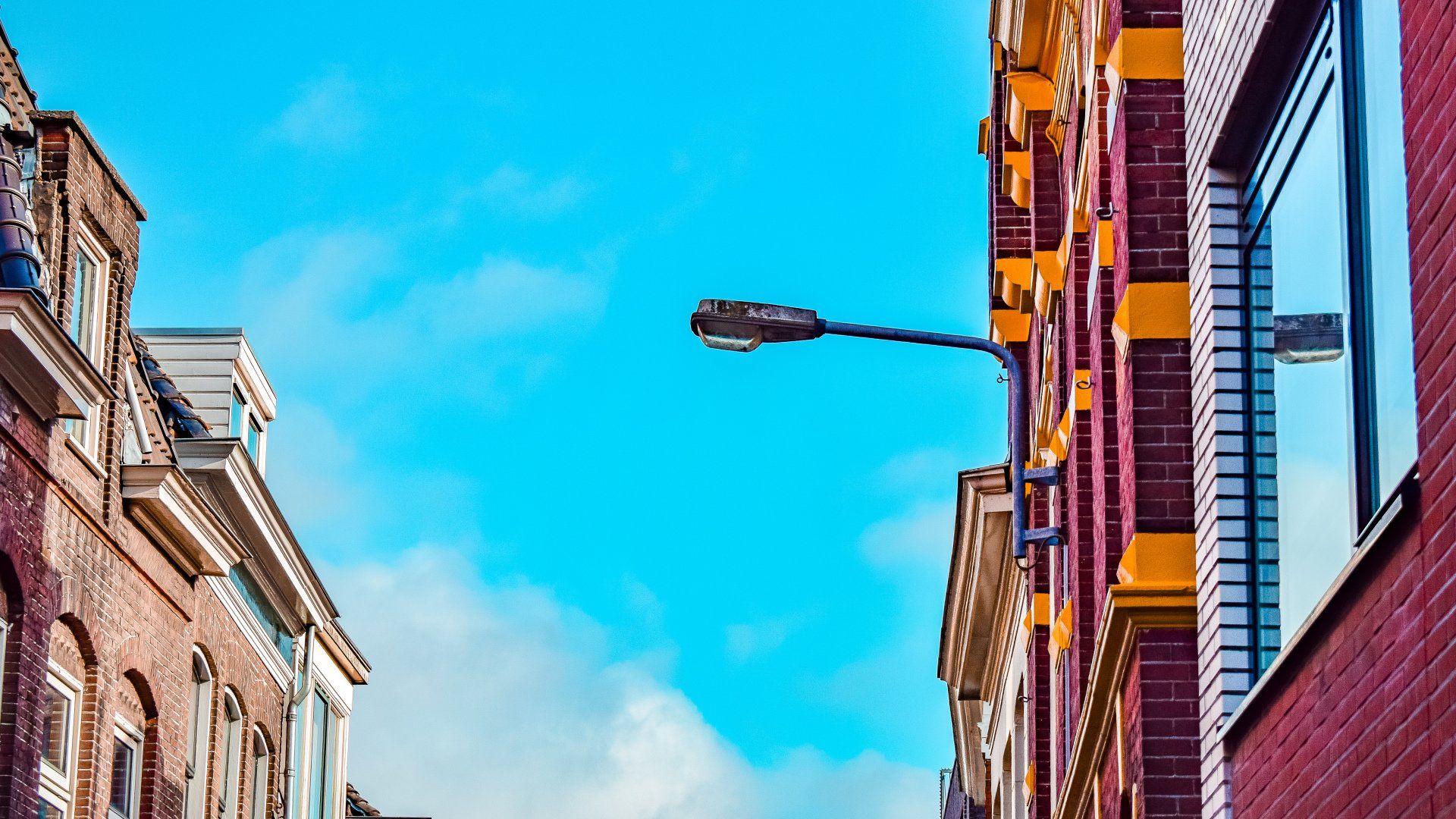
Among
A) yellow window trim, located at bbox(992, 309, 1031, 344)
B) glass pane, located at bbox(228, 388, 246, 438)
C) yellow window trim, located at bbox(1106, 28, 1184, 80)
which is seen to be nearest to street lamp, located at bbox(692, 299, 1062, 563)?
yellow window trim, located at bbox(1106, 28, 1184, 80)

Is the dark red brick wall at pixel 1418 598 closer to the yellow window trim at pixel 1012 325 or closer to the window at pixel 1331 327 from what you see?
the window at pixel 1331 327

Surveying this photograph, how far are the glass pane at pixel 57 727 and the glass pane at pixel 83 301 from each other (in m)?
3.42

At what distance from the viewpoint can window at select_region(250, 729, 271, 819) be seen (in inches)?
1120

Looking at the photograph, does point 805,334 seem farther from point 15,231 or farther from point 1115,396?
point 15,231

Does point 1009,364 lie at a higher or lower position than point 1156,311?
higher

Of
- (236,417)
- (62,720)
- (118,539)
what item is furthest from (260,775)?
(62,720)

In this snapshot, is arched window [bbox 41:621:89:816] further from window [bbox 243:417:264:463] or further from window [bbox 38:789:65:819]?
window [bbox 243:417:264:463]

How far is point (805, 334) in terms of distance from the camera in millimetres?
16891

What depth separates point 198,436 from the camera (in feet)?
85.2

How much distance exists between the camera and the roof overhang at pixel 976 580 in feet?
85.3

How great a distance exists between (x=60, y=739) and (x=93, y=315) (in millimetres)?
4218

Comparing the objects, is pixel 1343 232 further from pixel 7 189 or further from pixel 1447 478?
pixel 7 189

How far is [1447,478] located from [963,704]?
27.5 metres

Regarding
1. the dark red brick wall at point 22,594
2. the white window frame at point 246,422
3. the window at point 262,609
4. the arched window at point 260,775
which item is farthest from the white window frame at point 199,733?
the dark red brick wall at point 22,594
